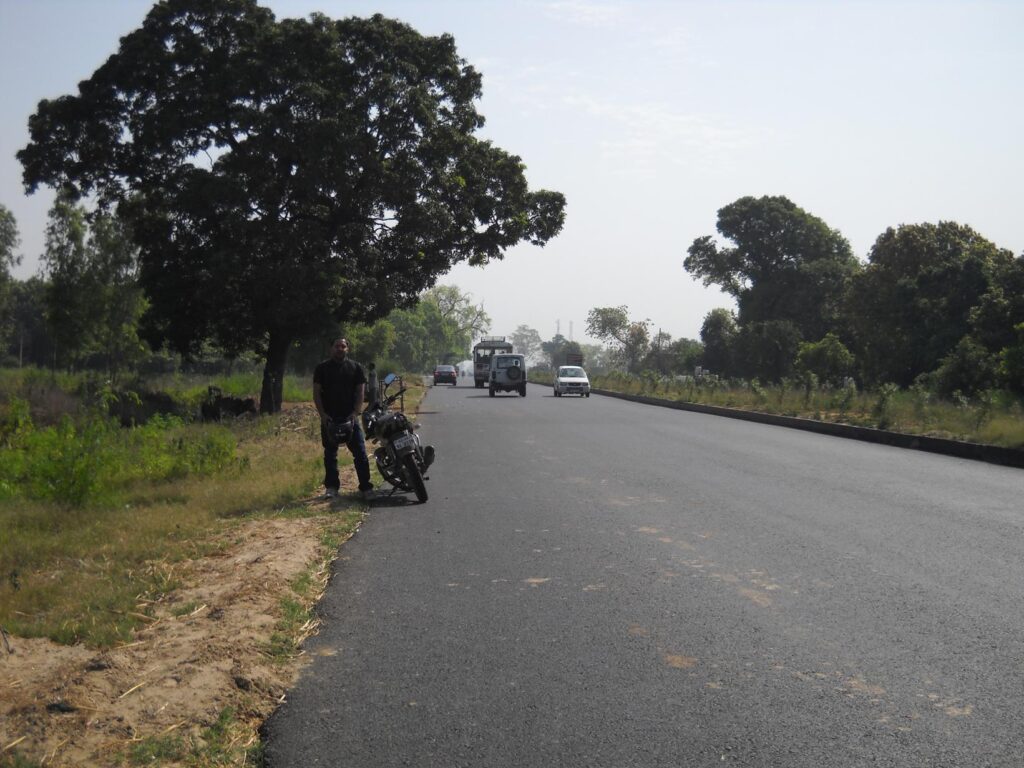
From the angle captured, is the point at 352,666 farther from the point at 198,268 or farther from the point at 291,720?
→ the point at 198,268

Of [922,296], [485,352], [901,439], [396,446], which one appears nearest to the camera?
[396,446]

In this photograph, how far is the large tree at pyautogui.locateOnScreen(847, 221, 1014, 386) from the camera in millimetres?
37156

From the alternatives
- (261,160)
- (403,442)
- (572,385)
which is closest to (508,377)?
(572,385)

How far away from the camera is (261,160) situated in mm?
23828

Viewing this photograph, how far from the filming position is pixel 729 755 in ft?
12.2

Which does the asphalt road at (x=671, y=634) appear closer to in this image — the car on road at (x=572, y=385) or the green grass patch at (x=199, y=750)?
the green grass patch at (x=199, y=750)

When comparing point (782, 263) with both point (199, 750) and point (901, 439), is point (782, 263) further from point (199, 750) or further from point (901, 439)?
point (199, 750)

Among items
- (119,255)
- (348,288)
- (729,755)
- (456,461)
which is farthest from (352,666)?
(119,255)

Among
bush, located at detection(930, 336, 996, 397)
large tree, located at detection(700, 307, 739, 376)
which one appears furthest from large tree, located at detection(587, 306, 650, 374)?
bush, located at detection(930, 336, 996, 397)

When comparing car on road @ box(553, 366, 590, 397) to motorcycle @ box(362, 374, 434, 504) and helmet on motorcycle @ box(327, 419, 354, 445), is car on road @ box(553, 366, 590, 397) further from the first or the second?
helmet on motorcycle @ box(327, 419, 354, 445)

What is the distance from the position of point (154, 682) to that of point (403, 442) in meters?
6.02

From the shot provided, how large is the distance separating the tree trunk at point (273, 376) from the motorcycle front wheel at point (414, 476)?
15798 millimetres

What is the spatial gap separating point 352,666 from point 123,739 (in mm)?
1265

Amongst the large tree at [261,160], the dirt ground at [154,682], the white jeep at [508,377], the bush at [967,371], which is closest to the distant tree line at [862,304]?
the bush at [967,371]
